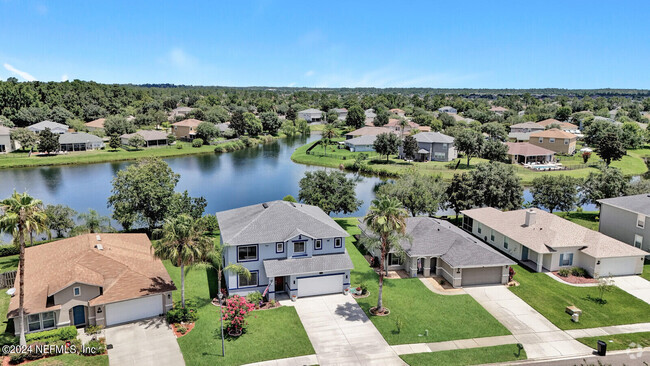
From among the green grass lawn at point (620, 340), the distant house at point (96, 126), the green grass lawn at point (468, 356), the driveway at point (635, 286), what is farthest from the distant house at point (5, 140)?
the driveway at point (635, 286)

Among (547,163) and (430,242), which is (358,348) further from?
(547,163)

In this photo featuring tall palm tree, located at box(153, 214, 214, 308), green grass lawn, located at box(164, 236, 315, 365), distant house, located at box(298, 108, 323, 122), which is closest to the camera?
green grass lawn, located at box(164, 236, 315, 365)

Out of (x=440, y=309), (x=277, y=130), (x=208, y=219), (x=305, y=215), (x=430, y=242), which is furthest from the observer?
(x=277, y=130)

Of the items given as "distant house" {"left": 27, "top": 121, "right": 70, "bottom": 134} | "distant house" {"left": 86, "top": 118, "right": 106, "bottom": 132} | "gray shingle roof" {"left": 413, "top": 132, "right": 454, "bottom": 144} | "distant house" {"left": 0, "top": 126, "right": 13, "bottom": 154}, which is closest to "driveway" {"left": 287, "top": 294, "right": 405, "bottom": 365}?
"gray shingle roof" {"left": 413, "top": 132, "right": 454, "bottom": 144}

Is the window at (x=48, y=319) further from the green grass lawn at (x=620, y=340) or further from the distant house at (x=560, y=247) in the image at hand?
the distant house at (x=560, y=247)

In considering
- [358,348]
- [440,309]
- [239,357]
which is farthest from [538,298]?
[239,357]

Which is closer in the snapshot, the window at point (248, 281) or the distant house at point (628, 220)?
the window at point (248, 281)

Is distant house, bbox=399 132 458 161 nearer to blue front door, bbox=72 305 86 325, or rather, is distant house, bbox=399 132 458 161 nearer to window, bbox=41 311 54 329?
blue front door, bbox=72 305 86 325
